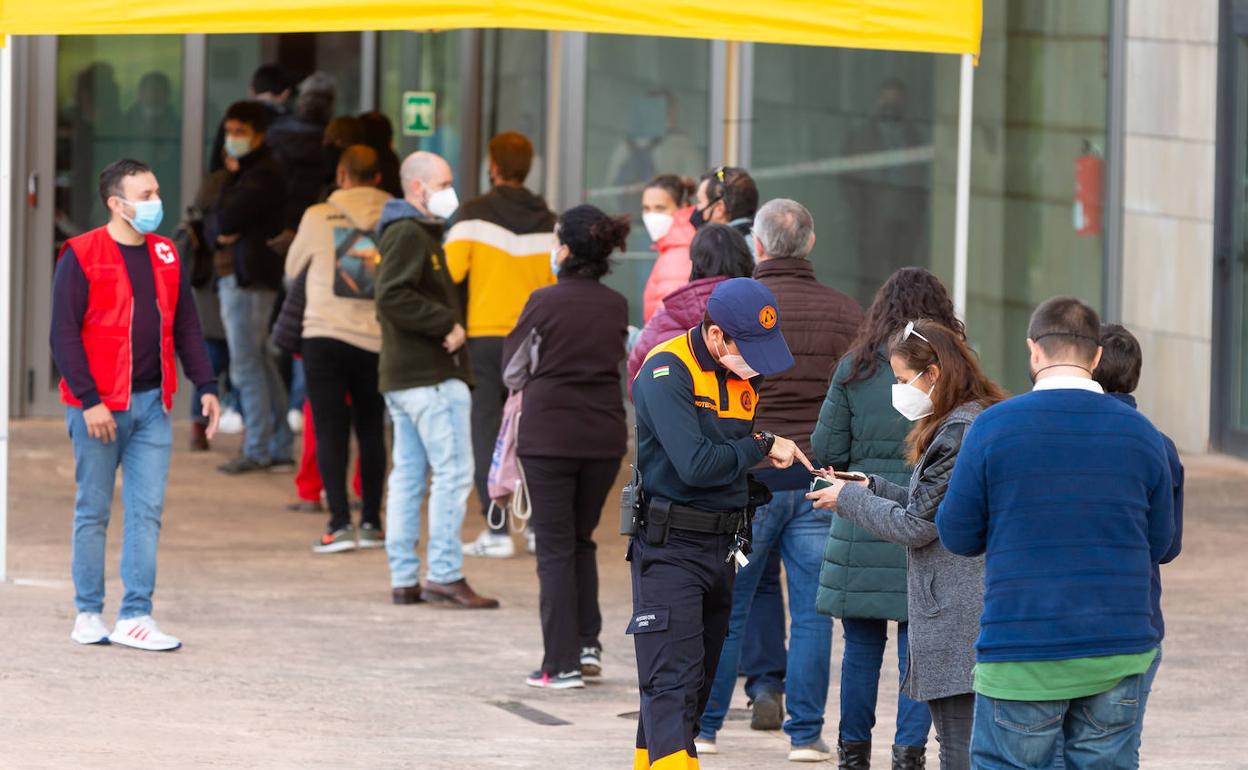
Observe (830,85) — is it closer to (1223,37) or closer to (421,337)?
(1223,37)

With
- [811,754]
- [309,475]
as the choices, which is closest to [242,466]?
[309,475]

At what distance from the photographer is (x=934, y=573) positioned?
16.8 feet

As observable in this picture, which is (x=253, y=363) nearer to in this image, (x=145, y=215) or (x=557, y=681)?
(x=145, y=215)

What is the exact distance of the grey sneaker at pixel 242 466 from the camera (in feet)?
38.8

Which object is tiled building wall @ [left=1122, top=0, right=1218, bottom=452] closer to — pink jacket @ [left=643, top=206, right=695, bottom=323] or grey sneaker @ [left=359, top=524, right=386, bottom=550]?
grey sneaker @ [left=359, top=524, right=386, bottom=550]

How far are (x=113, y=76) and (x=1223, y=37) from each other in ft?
24.0

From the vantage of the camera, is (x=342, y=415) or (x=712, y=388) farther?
(x=342, y=415)

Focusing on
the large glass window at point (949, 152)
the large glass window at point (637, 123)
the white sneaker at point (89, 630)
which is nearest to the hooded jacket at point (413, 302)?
the white sneaker at point (89, 630)

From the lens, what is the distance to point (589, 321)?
7.18 metres

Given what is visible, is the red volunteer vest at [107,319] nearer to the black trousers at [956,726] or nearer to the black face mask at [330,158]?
the black trousers at [956,726]

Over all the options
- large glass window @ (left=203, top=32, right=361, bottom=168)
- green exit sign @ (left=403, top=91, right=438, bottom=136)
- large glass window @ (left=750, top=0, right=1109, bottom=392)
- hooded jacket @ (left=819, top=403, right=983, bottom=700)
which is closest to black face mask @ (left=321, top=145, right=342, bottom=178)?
green exit sign @ (left=403, top=91, right=438, bottom=136)

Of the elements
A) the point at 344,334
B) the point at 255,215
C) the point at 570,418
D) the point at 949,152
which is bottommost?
the point at 570,418

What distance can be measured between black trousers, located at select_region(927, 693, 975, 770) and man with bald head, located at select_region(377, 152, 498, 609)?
364 cm

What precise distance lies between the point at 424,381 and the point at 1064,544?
447 cm
